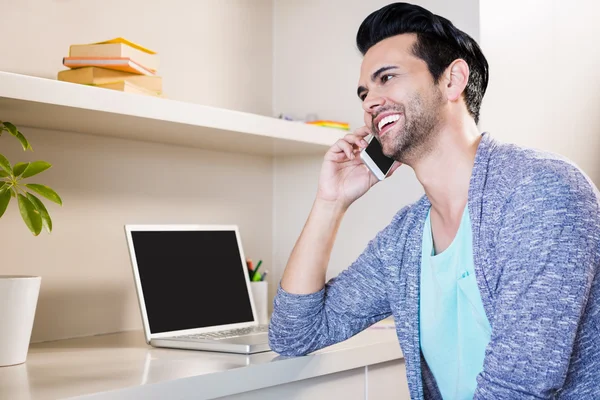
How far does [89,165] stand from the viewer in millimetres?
1801

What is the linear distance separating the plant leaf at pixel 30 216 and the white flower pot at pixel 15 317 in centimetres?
12

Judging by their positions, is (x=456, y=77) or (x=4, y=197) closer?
(x=4, y=197)

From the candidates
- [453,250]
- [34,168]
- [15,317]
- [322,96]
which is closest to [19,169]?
[34,168]

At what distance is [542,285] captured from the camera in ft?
3.43

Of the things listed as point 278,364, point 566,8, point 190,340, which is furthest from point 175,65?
point 566,8

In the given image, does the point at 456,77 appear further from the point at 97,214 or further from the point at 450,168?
the point at 97,214

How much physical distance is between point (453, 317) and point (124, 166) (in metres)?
0.99

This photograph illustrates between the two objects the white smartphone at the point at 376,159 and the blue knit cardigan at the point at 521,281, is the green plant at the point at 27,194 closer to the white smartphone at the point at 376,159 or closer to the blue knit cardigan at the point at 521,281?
the blue knit cardigan at the point at 521,281

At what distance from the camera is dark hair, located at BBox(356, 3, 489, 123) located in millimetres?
1397

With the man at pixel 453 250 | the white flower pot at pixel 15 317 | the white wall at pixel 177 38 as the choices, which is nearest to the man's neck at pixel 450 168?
Result: the man at pixel 453 250

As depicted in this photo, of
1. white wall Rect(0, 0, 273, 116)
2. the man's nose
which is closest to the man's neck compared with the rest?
the man's nose

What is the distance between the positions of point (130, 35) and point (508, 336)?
51.2 inches

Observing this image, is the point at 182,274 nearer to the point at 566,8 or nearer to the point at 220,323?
the point at 220,323

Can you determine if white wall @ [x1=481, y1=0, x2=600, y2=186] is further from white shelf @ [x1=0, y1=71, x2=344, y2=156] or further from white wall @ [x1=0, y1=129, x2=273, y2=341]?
white wall @ [x1=0, y1=129, x2=273, y2=341]
